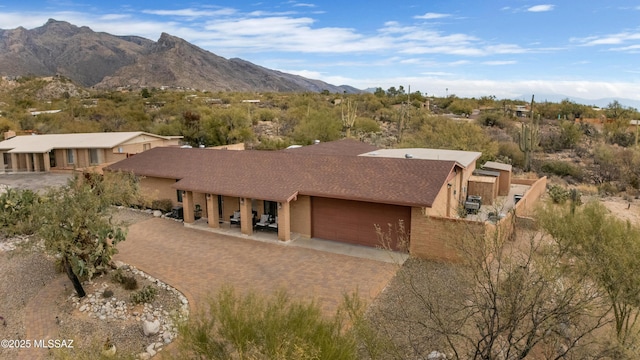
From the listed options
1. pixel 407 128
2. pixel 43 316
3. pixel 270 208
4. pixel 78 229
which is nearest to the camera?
pixel 43 316

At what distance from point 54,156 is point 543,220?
1428 inches

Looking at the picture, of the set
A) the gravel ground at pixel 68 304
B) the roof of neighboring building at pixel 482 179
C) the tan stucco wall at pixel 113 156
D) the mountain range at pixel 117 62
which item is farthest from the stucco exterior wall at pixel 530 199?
the mountain range at pixel 117 62

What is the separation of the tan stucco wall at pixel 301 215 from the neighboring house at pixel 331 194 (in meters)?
0.04

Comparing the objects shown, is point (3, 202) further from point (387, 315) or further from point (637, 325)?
point (637, 325)

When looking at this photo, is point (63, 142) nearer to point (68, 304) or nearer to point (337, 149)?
point (337, 149)

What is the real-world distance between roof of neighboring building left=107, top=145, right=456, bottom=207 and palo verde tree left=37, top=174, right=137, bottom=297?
20.2 feet

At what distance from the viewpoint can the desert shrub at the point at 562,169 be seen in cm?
3656

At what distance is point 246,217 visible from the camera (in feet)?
63.6

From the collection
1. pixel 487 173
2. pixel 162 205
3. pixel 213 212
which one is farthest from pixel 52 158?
pixel 487 173

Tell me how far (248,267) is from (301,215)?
13.8 ft

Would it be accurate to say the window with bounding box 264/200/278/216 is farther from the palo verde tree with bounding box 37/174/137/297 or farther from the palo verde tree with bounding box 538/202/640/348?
the palo verde tree with bounding box 538/202/640/348

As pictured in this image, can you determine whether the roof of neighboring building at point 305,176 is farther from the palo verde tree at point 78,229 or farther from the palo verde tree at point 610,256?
the palo verde tree at point 78,229

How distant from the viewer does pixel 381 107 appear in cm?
7469

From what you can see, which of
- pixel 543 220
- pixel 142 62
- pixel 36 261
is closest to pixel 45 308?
pixel 36 261
